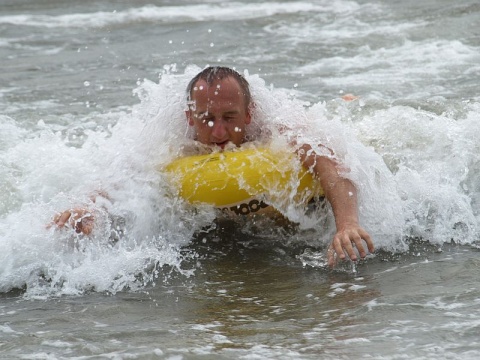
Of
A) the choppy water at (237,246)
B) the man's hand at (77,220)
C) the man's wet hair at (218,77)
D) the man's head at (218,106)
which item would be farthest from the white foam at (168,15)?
the man's hand at (77,220)

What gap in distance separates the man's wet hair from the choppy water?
0.14 metres

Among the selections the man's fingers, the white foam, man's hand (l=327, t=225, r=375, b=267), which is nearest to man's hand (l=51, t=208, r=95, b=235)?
man's hand (l=327, t=225, r=375, b=267)

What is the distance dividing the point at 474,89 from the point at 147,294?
5534 millimetres

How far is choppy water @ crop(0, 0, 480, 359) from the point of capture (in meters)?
4.34

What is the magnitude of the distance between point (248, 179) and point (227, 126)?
0.41 metres

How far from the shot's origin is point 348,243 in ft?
16.7

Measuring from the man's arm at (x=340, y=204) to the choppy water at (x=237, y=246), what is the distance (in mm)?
132

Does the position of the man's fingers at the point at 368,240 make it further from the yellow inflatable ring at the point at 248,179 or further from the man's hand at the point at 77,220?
the man's hand at the point at 77,220

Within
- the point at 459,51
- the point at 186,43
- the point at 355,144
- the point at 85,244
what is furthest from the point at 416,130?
the point at 186,43

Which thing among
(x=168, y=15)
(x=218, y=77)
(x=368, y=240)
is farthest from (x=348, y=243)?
(x=168, y=15)

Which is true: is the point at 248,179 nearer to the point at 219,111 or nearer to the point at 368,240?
the point at 219,111

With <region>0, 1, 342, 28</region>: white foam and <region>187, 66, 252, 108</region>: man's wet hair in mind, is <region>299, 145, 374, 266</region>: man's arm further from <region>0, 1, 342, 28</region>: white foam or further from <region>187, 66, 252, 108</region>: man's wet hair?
<region>0, 1, 342, 28</region>: white foam

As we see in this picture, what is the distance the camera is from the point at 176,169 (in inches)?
235

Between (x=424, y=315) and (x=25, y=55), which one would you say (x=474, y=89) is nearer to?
(x=424, y=315)
